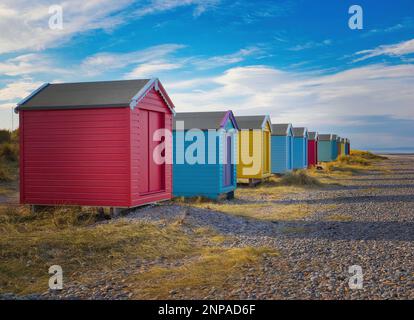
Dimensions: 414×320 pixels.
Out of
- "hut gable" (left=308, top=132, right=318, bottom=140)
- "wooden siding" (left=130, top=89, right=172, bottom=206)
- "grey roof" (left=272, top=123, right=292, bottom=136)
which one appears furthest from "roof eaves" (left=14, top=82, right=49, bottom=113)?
"hut gable" (left=308, top=132, right=318, bottom=140)

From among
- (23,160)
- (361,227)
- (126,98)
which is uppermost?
(126,98)

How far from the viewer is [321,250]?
27.4 feet

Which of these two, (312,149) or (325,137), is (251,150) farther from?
(325,137)

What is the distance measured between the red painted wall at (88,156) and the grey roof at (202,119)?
3.66 metres

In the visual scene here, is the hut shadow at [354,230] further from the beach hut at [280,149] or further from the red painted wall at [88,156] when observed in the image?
the beach hut at [280,149]

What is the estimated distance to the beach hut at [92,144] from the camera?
38.3 feet

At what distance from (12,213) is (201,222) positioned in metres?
5.41

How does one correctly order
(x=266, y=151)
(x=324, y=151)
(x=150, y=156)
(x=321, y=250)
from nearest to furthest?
(x=321, y=250) < (x=150, y=156) < (x=266, y=151) < (x=324, y=151)

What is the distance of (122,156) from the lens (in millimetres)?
11648

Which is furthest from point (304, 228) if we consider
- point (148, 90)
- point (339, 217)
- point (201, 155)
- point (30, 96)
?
point (30, 96)

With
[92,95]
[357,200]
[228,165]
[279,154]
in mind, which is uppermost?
[92,95]

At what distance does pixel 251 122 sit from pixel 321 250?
1488 cm
